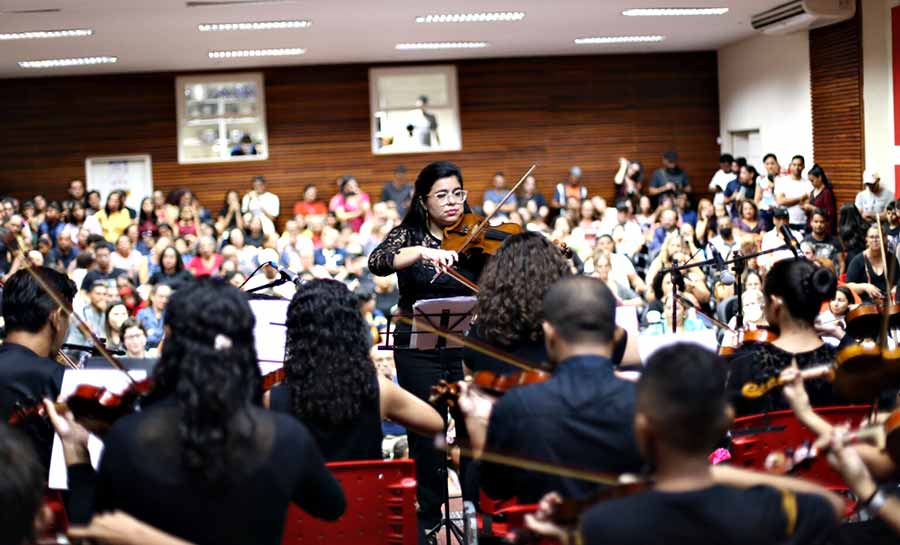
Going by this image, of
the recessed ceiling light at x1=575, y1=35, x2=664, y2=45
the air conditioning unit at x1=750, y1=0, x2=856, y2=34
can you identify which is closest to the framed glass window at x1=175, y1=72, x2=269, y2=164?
the recessed ceiling light at x1=575, y1=35, x2=664, y2=45

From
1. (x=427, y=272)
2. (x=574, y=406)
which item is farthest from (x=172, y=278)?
(x=574, y=406)

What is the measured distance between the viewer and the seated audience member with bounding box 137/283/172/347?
7947 mm

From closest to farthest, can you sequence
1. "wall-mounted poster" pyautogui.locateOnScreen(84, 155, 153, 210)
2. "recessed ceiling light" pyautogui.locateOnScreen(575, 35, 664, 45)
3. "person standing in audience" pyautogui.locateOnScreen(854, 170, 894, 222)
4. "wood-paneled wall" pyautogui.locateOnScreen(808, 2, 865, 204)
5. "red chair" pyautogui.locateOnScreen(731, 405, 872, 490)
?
"red chair" pyautogui.locateOnScreen(731, 405, 872, 490) < "person standing in audience" pyautogui.locateOnScreen(854, 170, 894, 222) < "wood-paneled wall" pyautogui.locateOnScreen(808, 2, 865, 204) < "recessed ceiling light" pyautogui.locateOnScreen(575, 35, 664, 45) < "wall-mounted poster" pyautogui.locateOnScreen(84, 155, 153, 210)

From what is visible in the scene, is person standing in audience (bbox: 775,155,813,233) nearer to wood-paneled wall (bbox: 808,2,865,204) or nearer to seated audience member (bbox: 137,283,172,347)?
wood-paneled wall (bbox: 808,2,865,204)

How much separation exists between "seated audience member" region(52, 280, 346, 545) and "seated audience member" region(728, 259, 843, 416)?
4.41ft

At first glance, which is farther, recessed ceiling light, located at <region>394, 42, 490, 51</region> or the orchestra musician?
recessed ceiling light, located at <region>394, 42, 490, 51</region>

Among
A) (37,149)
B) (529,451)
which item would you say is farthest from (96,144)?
(529,451)

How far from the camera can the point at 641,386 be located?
77.7 inches

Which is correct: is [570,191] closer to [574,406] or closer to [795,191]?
[795,191]

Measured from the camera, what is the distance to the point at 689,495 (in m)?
1.86

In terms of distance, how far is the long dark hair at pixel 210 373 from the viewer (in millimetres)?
2057

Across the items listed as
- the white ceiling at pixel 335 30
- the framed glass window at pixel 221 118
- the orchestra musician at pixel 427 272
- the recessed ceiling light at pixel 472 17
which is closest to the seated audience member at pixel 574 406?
the orchestra musician at pixel 427 272

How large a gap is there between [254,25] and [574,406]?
1034 cm

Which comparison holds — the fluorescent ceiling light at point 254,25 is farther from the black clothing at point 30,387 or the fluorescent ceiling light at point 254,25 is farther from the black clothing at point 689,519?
the black clothing at point 689,519
